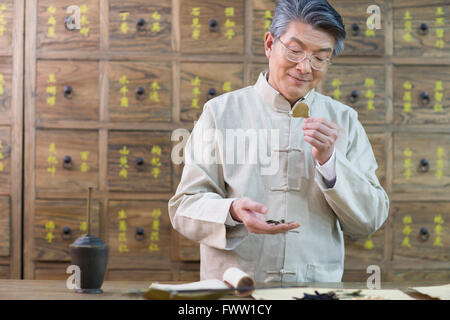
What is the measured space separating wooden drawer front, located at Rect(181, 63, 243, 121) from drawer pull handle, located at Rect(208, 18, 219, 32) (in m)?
0.17

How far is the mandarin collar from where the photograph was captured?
5.68 ft

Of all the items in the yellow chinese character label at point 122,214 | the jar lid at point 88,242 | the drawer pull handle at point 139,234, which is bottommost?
the drawer pull handle at point 139,234

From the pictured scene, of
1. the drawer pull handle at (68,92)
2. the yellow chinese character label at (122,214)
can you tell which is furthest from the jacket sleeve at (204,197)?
the drawer pull handle at (68,92)

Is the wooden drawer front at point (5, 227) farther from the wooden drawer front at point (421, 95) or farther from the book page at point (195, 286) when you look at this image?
the wooden drawer front at point (421, 95)

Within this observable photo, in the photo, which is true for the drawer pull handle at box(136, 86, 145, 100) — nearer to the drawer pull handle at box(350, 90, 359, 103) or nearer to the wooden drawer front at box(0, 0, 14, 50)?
the wooden drawer front at box(0, 0, 14, 50)

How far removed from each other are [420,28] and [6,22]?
6.64 feet

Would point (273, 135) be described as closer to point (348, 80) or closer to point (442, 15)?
point (348, 80)

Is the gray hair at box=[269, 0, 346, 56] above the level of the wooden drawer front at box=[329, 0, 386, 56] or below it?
below

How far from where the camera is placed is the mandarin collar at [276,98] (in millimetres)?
1730

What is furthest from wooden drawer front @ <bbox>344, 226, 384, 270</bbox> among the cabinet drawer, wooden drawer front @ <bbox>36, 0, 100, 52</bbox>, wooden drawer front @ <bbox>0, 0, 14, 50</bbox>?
wooden drawer front @ <bbox>0, 0, 14, 50</bbox>

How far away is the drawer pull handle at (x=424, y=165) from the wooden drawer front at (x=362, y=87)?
0.27 meters

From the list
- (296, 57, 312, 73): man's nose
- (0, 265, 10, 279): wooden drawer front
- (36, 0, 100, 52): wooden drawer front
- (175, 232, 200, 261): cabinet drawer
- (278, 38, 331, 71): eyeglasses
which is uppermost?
(36, 0, 100, 52): wooden drawer front
